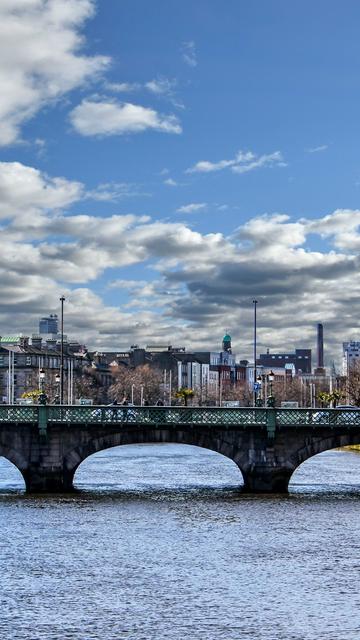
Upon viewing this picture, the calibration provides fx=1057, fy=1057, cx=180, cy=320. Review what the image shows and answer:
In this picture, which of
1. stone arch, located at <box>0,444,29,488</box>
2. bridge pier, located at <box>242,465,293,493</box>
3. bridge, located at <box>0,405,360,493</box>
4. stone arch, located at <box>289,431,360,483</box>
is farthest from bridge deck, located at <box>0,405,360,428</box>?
bridge pier, located at <box>242,465,293,493</box>

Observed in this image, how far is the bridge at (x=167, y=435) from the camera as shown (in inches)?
2773

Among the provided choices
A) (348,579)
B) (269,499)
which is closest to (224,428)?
(269,499)

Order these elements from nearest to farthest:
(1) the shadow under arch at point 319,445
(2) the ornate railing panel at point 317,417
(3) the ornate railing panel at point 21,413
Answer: (1) the shadow under arch at point 319,445, (3) the ornate railing panel at point 21,413, (2) the ornate railing panel at point 317,417

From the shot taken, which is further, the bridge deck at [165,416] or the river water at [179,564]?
the bridge deck at [165,416]

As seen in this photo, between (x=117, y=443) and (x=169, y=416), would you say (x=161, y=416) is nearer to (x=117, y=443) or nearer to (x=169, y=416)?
(x=169, y=416)

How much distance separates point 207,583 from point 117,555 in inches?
269

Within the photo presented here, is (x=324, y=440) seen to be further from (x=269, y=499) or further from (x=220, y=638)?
(x=220, y=638)

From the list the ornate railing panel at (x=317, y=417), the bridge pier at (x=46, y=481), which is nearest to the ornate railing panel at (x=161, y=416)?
the ornate railing panel at (x=317, y=417)

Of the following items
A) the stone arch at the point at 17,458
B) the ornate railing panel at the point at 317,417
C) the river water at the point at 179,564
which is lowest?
the river water at the point at 179,564

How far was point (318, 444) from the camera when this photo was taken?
71.4m

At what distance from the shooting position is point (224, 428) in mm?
71125

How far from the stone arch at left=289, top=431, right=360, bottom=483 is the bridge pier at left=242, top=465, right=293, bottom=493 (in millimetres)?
715

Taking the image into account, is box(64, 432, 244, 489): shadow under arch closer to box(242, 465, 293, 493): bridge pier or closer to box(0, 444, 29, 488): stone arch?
box(242, 465, 293, 493): bridge pier

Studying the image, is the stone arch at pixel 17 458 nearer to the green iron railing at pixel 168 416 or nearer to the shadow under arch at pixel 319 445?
the green iron railing at pixel 168 416
